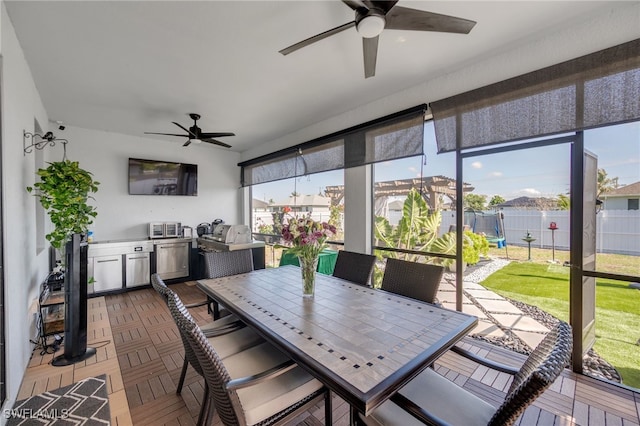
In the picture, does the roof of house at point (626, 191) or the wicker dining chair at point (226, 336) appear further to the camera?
the roof of house at point (626, 191)

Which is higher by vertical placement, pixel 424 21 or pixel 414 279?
pixel 424 21

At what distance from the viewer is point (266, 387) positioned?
1.41 metres

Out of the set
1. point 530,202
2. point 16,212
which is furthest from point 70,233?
point 530,202

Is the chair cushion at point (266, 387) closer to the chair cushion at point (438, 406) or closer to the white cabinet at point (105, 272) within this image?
the chair cushion at point (438, 406)

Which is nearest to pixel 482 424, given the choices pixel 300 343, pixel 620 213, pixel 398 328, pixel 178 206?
pixel 398 328

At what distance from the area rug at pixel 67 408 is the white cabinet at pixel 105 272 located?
2640 millimetres

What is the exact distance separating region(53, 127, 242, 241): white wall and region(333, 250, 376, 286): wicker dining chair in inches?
163

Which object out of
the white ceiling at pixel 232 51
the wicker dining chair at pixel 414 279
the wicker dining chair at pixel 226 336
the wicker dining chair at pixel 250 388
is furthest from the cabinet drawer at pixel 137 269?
the wicker dining chair at pixel 414 279

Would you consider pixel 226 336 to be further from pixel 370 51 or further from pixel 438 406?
pixel 370 51

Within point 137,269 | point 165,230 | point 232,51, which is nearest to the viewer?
point 232,51

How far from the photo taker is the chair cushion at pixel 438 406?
3.94ft

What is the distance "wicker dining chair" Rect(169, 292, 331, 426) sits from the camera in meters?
1.20

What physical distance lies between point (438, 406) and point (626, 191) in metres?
2.22

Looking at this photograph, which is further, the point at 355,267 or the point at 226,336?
the point at 355,267
